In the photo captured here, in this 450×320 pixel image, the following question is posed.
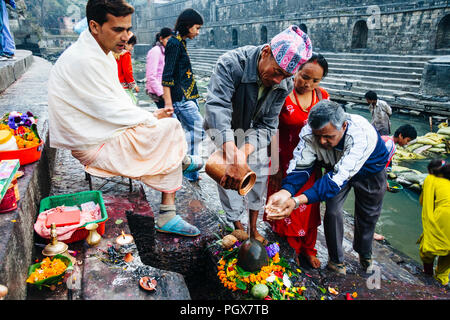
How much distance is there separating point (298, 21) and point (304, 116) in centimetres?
2394

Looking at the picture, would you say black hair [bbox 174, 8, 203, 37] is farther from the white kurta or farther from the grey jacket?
the white kurta

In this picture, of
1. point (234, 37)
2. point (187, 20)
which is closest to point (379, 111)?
point (187, 20)

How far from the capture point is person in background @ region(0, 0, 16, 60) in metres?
6.71

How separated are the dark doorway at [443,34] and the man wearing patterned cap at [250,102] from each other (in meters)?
18.2

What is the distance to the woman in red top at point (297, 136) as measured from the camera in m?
2.78

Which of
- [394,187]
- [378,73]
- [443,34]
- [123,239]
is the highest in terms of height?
[443,34]

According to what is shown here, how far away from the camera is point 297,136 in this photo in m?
3.05

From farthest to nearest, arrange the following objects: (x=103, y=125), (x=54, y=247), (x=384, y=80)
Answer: (x=384, y=80) < (x=103, y=125) < (x=54, y=247)

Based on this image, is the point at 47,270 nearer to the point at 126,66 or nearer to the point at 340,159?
the point at 340,159

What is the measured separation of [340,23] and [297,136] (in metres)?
21.1

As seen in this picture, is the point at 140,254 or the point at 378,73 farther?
the point at 378,73

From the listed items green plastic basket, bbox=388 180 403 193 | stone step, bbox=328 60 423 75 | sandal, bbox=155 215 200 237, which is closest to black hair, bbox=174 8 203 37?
sandal, bbox=155 215 200 237

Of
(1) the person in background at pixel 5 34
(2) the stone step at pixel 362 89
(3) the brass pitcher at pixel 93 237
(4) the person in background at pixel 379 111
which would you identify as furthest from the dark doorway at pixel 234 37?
(3) the brass pitcher at pixel 93 237

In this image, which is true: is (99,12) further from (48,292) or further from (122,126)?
(48,292)
